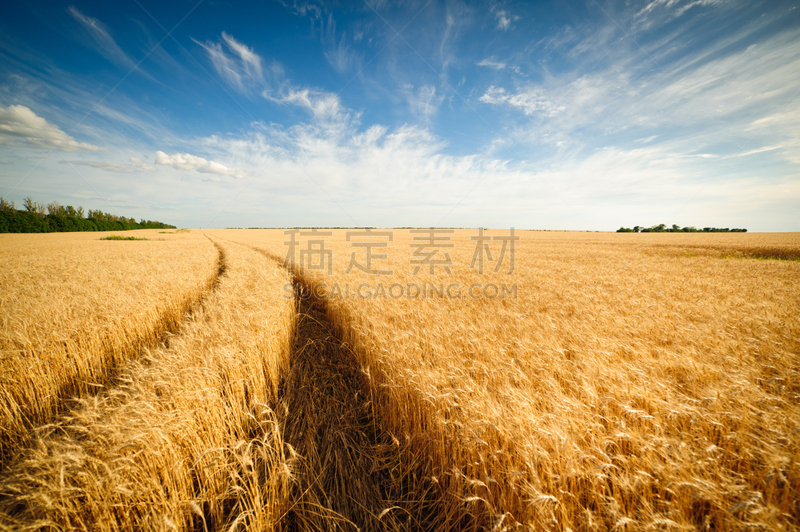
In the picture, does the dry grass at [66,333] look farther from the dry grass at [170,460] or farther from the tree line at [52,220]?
the tree line at [52,220]

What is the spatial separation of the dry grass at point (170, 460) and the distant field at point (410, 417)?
0.08 feet

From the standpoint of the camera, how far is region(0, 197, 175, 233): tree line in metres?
51.6

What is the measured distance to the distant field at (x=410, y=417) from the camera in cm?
180

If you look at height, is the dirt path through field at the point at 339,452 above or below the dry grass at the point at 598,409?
below

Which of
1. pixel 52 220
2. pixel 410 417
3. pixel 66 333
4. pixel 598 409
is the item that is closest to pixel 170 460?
pixel 410 417

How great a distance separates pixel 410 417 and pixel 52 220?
97.0 metres

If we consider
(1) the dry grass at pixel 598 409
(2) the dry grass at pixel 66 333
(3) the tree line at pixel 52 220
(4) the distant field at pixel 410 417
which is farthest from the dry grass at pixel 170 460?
(3) the tree line at pixel 52 220

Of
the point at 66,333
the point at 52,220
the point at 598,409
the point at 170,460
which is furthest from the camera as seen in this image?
the point at 52,220

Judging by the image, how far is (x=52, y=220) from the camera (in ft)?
190

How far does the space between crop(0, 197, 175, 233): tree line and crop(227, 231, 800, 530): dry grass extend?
294ft

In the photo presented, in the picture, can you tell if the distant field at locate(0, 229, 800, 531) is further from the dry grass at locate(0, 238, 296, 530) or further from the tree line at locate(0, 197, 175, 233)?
the tree line at locate(0, 197, 175, 233)

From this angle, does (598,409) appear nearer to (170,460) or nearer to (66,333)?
(170,460)

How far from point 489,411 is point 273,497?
2.04m

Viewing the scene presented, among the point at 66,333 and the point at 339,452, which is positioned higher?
the point at 66,333
